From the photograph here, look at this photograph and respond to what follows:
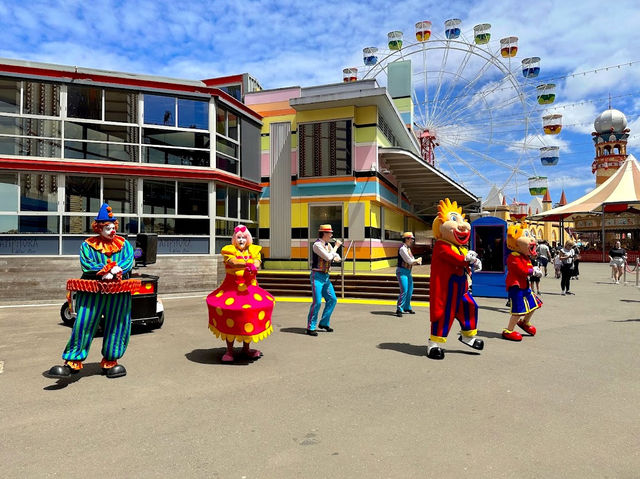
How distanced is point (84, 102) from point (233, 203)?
5335 millimetres

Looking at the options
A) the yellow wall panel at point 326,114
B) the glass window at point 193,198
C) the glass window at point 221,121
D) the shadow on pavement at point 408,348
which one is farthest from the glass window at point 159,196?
the shadow on pavement at point 408,348

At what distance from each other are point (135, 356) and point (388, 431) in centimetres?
382

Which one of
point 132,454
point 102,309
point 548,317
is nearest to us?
point 132,454

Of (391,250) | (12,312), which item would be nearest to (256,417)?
(12,312)

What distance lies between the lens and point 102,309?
465 centimetres

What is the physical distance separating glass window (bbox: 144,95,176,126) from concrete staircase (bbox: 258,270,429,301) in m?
→ 5.63

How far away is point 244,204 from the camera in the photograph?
15.2 m

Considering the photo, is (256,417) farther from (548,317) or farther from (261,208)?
(261,208)

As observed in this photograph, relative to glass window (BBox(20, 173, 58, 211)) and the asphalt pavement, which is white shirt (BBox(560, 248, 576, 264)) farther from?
glass window (BBox(20, 173, 58, 211))

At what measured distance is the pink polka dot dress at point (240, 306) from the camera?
514cm

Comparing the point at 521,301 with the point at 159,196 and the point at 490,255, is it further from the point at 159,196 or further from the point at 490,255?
the point at 159,196

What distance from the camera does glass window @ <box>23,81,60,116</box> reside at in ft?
37.8

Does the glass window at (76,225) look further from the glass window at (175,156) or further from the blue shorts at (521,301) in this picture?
the blue shorts at (521,301)

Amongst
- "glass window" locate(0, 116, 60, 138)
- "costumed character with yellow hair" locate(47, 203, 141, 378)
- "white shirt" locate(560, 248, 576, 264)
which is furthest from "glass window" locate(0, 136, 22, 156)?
"white shirt" locate(560, 248, 576, 264)
